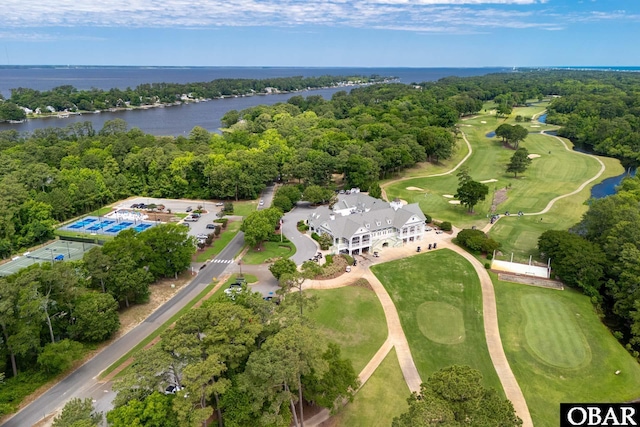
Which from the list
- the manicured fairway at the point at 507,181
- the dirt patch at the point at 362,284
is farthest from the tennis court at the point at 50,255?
the manicured fairway at the point at 507,181

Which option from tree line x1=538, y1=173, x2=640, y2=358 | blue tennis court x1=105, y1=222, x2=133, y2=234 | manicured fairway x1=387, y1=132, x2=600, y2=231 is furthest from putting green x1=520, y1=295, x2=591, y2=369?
blue tennis court x1=105, y1=222, x2=133, y2=234

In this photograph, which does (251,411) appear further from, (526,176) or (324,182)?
(526,176)

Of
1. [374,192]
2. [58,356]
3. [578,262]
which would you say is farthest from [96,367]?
[374,192]

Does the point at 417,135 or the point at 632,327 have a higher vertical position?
the point at 417,135

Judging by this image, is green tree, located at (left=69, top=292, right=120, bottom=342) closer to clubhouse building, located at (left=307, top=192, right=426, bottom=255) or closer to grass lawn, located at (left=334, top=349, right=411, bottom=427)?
grass lawn, located at (left=334, top=349, right=411, bottom=427)

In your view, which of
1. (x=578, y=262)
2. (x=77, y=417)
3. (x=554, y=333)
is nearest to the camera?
(x=77, y=417)

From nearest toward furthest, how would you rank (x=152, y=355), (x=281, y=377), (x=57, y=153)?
(x=281, y=377) → (x=152, y=355) → (x=57, y=153)

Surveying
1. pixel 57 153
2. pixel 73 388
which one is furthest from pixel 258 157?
pixel 73 388

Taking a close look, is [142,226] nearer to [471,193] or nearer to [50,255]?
[50,255]
